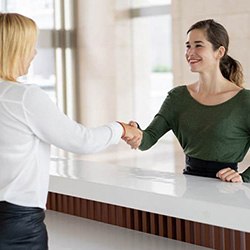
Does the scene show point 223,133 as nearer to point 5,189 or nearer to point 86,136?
point 86,136

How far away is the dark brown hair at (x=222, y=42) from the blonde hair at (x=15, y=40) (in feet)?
4.84

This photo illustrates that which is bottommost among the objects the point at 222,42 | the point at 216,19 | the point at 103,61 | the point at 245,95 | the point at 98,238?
the point at 98,238

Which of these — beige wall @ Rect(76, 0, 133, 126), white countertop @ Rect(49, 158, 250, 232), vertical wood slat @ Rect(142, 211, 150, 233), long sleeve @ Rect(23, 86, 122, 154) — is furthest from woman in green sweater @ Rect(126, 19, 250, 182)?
beige wall @ Rect(76, 0, 133, 126)

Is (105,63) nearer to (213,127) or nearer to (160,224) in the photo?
(213,127)

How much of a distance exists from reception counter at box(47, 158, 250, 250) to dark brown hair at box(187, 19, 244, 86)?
0.75 metres

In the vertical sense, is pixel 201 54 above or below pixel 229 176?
above

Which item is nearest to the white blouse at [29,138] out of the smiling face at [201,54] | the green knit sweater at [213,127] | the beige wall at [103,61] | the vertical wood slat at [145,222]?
the vertical wood slat at [145,222]

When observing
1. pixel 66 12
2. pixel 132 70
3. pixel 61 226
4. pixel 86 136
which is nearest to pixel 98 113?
pixel 132 70

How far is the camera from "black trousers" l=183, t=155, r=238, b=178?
305cm

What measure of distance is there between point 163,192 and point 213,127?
30.6 inches

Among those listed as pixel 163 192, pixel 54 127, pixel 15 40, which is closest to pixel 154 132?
pixel 163 192

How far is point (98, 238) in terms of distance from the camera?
2.99 m

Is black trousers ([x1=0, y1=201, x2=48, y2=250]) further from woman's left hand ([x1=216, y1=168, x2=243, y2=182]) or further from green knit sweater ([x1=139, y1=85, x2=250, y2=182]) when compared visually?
green knit sweater ([x1=139, y1=85, x2=250, y2=182])

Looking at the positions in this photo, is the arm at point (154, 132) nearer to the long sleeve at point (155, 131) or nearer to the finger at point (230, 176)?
the long sleeve at point (155, 131)
